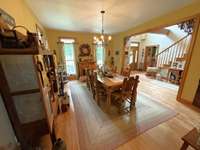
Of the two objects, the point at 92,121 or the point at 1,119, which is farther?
the point at 92,121

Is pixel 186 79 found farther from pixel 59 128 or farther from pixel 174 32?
pixel 174 32

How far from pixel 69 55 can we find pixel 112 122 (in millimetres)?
4440

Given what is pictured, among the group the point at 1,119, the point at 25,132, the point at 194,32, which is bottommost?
the point at 25,132

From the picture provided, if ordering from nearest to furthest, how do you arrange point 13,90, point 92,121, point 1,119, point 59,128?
1. point 13,90
2. point 1,119
3. point 59,128
4. point 92,121

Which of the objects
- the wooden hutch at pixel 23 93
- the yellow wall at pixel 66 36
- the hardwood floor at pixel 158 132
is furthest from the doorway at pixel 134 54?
the wooden hutch at pixel 23 93

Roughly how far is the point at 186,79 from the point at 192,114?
955 mm

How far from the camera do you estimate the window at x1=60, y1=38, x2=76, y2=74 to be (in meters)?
5.28

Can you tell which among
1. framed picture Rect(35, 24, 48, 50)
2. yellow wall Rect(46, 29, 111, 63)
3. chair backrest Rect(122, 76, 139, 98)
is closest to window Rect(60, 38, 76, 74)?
yellow wall Rect(46, 29, 111, 63)

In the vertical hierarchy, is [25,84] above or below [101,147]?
above

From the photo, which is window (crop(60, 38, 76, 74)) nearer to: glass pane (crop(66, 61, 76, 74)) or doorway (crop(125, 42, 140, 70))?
glass pane (crop(66, 61, 76, 74))

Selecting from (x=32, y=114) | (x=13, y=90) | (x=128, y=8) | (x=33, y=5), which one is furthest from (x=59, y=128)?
(x=128, y=8)

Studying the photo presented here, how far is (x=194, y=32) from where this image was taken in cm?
248

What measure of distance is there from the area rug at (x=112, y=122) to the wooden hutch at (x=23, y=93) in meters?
0.77

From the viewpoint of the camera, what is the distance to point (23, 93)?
3.69ft
